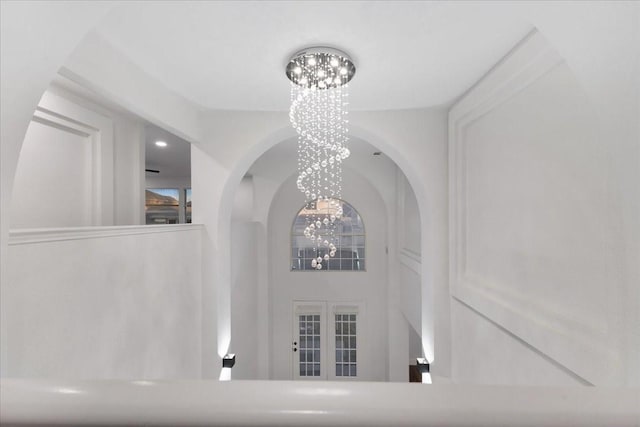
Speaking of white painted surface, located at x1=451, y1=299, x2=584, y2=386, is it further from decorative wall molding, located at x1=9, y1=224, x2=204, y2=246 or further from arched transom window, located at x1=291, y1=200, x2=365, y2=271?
arched transom window, located at x1=291, y1=200, x2=365, y2=271

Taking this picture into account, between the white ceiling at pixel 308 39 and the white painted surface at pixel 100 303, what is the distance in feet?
3.00

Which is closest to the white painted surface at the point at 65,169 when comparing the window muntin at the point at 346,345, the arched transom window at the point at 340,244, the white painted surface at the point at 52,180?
the white painted surface at the point at 52,180

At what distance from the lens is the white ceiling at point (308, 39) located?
1.22 metres

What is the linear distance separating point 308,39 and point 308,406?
5.08 ft

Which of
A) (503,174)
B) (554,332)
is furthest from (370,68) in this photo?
(554,332)

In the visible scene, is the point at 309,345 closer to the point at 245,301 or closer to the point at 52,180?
the point at 245,301

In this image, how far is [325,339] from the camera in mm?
4969

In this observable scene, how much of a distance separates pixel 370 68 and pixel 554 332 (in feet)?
5.17

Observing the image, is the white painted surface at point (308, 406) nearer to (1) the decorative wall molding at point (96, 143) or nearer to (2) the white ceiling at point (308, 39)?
(2) the white ceiling at point (308, 39)

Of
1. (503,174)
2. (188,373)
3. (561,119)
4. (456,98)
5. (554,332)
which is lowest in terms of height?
(188,373)

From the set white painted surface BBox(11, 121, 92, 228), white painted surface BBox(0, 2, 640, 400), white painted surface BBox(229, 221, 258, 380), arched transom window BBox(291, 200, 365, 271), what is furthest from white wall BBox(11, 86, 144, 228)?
arched transom window BBox(291, 200, 365, 271)

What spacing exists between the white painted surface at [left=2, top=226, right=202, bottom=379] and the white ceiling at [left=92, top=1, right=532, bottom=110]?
3.00 feet

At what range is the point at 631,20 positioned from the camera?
2.15ft

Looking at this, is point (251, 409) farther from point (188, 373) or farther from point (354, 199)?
point (354, 199)
